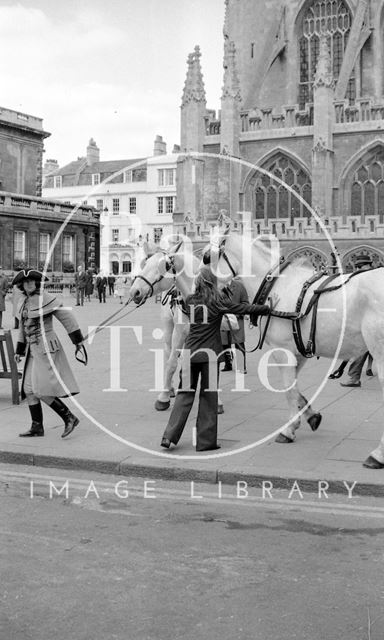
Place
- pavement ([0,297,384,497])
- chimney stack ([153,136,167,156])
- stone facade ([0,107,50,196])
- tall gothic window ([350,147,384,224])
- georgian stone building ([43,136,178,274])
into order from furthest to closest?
chimney stack ([153,136,167,156]) → georgian stone building ([43,136,178,274]) → stone facade ([0,107,50,196]) → tall gothic window ([350,147,384,224]) → pavement ([0,297,384,497])

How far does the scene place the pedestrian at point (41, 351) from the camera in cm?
738

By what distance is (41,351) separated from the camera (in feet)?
24.4

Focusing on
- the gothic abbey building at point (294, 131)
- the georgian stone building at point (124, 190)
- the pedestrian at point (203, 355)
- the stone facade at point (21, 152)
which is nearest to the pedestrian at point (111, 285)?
the gothic abbey building at point (294, 131)

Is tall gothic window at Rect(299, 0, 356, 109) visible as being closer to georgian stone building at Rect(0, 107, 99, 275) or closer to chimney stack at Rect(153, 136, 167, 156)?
georgian stone building at Rect(0, 107, 99, 275)

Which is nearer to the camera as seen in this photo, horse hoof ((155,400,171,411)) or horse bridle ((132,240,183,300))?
horse bridle ((132,240,183,300))

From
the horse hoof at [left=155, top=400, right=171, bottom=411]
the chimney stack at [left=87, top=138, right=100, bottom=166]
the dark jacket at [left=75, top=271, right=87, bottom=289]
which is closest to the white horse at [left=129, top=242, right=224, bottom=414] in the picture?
the horse hoof at [left=155, top=400, right=171, bottom=411]

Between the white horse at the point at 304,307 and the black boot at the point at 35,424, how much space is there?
7.52 ft

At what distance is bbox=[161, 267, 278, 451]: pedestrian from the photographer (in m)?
6.86

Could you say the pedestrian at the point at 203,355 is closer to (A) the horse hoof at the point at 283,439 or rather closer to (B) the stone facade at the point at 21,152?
(A) the horse hoof at the point at 283,439

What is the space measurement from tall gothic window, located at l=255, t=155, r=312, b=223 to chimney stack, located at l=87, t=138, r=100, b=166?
5053 cm

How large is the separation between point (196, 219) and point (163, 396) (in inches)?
1254

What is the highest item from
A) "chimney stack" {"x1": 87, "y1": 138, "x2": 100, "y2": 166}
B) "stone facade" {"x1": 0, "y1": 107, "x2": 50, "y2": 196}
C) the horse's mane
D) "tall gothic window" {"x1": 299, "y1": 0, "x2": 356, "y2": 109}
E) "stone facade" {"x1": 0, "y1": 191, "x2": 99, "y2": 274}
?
"chimney stack" {"x1": 87, "y1": 138, "x2": 100, "y2": 166}

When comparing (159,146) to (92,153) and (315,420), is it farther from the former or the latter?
(315,420)

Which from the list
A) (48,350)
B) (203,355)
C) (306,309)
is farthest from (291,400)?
(48,350)
